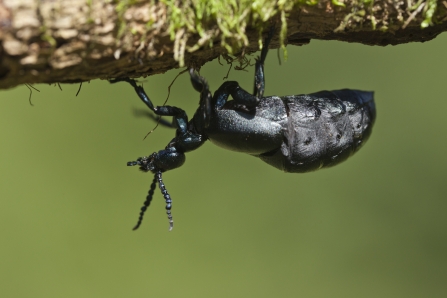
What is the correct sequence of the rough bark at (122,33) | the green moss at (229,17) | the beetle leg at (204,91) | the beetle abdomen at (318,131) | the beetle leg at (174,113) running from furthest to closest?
the beetle abdomen at (318,131)
the beetle leg at (174,113)
the beetle leg at (204,91)
the green moss at (229,17)
the rough bark at (122,33)

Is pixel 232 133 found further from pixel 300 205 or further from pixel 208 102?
pixel 300 205

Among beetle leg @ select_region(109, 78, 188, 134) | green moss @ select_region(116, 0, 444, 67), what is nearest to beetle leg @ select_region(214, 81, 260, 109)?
beetle leg @ select_region(109, 78, 188, 134)

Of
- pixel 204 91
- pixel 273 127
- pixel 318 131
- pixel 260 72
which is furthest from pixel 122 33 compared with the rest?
pixel 318 131

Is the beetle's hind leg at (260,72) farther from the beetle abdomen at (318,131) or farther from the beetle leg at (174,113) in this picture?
the beetle leg at (174,113)

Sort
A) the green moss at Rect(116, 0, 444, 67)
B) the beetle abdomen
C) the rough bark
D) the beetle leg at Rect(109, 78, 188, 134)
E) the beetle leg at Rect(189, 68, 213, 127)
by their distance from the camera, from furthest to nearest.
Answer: the beetle abdomen, the beetle leg at Rect(109, 78, 188, 134), the beetle leg at Rect(189, 68, 213, 127), the green moss at Rect(116, 0, 444, 67), the rough bark

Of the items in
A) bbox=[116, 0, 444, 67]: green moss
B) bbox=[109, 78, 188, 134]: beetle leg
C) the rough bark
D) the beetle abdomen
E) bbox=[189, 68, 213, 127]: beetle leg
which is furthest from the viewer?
the beetle abdomen

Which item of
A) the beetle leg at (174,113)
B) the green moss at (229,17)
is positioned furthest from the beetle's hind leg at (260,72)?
the beetle leg at (174,113)

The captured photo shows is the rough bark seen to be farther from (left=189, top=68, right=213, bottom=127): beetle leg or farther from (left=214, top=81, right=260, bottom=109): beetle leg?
(left=214, top=81, right=260, bottom=109): beetle leg

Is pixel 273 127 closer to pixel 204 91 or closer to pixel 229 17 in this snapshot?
pixel 204 91

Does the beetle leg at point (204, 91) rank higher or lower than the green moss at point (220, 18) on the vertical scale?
lower
